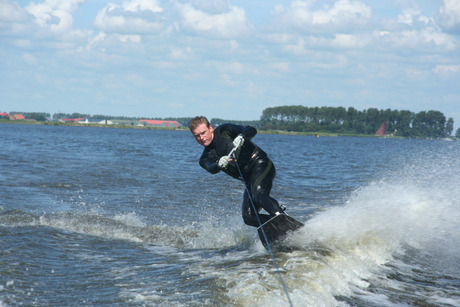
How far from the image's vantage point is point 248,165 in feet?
23.4

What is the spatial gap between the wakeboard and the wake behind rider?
0.32 feet

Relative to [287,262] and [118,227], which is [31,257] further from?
[287,262]

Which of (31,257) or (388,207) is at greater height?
(388,207)

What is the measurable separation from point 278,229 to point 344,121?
537ft

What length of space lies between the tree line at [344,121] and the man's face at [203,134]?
508 feet

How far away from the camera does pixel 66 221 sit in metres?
9.35

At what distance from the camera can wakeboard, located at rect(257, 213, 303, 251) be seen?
21.6 feet

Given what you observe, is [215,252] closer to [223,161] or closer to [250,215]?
[250,215]

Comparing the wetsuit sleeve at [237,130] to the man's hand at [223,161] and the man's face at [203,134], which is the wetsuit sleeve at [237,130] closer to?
the man's face at [203,134]

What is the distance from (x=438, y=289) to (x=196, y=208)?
23.2 ft

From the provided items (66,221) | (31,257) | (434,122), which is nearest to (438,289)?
(31,257)

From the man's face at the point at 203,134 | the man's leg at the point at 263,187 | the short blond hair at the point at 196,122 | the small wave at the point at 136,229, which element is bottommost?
Result: the small wave at the point at 136,229

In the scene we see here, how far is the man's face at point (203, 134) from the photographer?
653cm

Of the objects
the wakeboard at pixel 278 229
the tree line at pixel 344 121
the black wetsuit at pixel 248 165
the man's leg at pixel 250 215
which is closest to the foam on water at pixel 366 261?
the wakeboard at pixel 278 229
